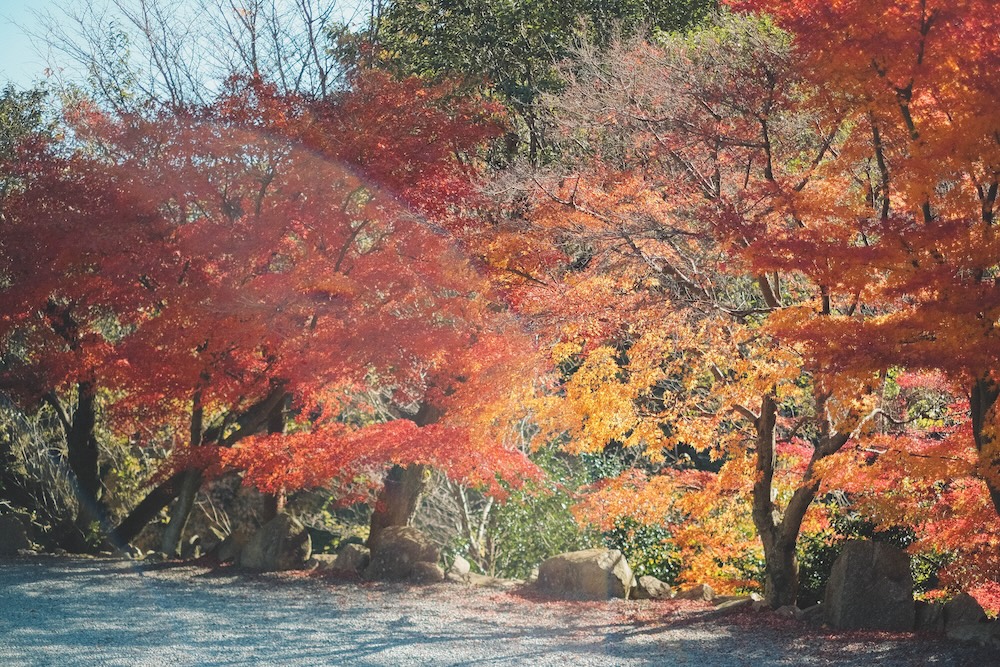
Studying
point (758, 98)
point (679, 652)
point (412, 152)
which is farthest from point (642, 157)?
point (679, 652)

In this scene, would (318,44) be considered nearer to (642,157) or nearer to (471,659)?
(642,157)

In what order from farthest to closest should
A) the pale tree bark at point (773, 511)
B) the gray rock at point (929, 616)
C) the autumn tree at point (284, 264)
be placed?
1. the autumn tree at point (284, 264)
2. the pale tree bark at point (773, 511)
3. the gray rock at point (929, 616)

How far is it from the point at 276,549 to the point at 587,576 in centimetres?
382

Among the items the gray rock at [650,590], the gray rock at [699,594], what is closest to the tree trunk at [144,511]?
the gray rock at [650,590]

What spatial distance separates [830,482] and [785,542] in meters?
1.32

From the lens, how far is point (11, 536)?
12.5 m

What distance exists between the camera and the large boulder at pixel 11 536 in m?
12.4

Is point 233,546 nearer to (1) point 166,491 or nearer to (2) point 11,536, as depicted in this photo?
(1) point 166,491

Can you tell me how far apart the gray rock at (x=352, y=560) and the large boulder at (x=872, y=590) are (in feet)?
17.7

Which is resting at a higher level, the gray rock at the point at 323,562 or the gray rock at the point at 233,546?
the gray rock at the point at 233,546

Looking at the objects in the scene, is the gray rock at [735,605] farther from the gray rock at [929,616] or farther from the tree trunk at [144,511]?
the tree trunk at [144,511]

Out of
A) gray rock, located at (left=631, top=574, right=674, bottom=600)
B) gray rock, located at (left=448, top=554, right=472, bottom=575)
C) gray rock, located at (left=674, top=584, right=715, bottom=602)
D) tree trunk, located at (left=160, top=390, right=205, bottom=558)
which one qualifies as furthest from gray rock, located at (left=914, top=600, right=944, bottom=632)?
Result: tree trunk, located at (left=160, top=390, right=205, bottom=558)

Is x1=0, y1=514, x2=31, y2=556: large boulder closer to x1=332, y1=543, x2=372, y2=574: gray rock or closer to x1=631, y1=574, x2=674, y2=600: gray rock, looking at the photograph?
x1=332, y1=543, x2=372, y2=574: gray rock

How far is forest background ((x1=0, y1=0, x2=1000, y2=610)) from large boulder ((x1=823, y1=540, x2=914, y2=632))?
401mm
